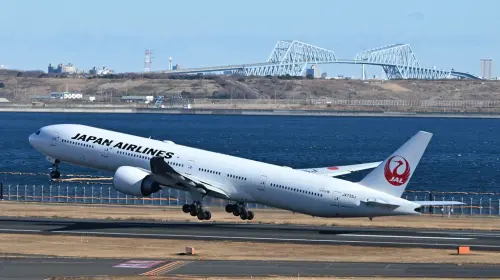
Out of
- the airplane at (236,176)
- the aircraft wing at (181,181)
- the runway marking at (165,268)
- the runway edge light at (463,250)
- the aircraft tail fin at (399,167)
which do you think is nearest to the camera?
the runway marking at (165,268)

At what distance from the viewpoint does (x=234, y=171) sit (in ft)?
273

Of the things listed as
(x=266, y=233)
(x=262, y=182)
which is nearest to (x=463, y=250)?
(x=266, y=233)

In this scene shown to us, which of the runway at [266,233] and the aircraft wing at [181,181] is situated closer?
the runway at [266,233]

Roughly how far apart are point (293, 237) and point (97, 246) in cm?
1350

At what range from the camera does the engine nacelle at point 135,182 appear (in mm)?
82875

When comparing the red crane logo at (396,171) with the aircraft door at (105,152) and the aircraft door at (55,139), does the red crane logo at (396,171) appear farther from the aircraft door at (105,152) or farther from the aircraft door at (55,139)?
the aircraft door at (55,139)

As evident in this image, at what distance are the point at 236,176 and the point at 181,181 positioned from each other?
3.95 metres

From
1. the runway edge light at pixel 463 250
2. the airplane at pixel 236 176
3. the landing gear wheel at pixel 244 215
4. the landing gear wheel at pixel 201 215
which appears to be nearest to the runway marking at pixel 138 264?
the runway edge light at pixel 463 250

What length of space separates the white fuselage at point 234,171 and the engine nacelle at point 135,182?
1.91m

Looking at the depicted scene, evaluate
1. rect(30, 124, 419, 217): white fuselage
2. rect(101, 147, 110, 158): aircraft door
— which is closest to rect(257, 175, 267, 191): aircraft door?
rect(30, 124, 419, 217): white fuselage

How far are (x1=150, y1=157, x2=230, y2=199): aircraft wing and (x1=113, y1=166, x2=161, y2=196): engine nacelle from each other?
69cm

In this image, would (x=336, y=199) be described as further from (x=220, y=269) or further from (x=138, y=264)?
(x=138, y=264)

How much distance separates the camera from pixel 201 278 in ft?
182

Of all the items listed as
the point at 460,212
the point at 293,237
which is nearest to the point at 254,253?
the point at 293,237
